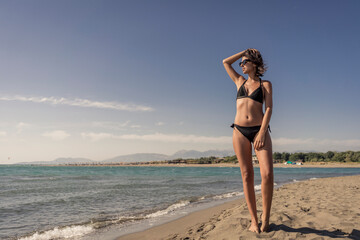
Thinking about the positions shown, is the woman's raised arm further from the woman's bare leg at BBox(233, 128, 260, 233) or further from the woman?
the woman's bare leg at BBox(233, 128, 260, 233)

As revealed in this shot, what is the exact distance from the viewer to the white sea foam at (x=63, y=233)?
17.7 ft

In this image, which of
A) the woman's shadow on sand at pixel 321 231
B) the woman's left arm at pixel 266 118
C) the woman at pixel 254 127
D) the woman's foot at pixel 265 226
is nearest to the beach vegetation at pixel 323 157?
the woman's shadow on sand at pixel 321 231

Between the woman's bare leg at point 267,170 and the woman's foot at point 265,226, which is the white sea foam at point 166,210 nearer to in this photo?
the woman's foot at point 265,226

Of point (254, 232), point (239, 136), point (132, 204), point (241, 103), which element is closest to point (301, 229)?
point (254, 232)

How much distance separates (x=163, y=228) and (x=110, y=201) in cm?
513

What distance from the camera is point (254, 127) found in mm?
3266

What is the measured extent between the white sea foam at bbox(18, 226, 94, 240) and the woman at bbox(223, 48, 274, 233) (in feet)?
13.4

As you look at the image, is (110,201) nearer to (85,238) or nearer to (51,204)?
(51,204)

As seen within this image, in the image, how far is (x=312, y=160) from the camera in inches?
4584

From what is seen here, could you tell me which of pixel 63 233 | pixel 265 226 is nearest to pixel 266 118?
pixel 265 226

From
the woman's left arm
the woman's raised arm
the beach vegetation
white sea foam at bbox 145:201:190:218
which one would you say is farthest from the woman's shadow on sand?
the beach vegetation

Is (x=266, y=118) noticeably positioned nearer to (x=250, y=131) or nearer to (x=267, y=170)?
(x=250, y=131)

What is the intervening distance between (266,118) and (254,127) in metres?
0.21

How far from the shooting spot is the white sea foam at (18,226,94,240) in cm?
539
